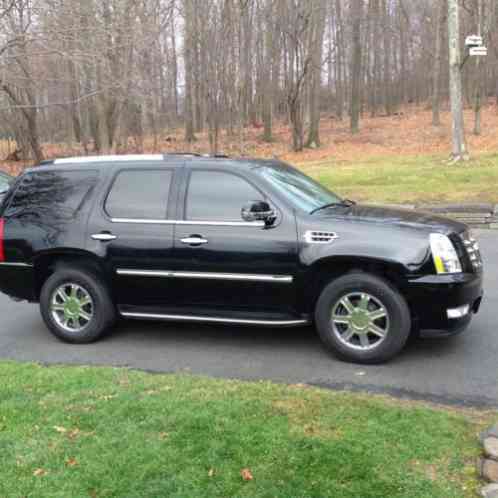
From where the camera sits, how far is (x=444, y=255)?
477 cm

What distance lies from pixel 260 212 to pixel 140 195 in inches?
48.6

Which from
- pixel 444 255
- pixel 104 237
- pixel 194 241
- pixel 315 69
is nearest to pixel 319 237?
pixel 444 255

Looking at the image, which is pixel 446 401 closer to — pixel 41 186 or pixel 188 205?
pixel 188 205

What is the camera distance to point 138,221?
5523 mm

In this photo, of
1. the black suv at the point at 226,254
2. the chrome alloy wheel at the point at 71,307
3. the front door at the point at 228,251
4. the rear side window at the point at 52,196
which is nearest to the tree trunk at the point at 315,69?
the black suv at the point at 226,254

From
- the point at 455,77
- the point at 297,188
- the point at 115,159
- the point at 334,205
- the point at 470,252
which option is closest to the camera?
the point at 470,252

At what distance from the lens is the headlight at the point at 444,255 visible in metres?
4.75

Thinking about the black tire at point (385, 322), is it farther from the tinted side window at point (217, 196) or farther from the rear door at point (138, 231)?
the rear door at point (138, 231)

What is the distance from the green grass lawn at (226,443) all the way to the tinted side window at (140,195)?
1.73 meters

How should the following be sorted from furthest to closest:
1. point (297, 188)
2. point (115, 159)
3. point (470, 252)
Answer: point (115, 159) → point (297, 188) → point (470, 252)

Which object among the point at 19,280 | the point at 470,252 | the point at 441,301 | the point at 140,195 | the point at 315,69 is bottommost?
the point at 441,301

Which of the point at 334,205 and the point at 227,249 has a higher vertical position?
the point at 334,205

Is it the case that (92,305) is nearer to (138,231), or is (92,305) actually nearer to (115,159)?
(138,231)

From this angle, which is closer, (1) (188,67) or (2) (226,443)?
(2) (226,443)
